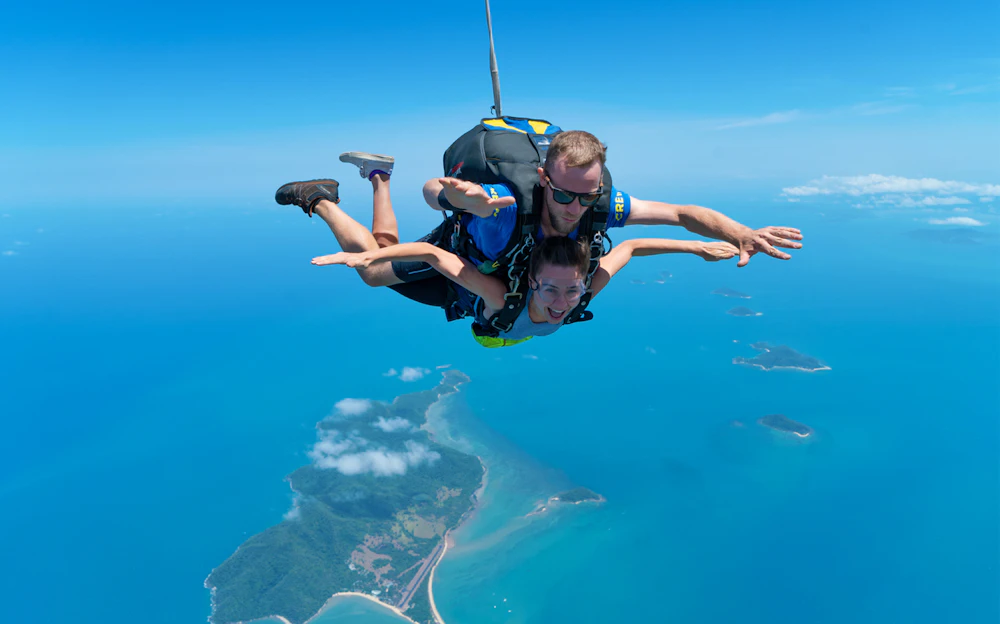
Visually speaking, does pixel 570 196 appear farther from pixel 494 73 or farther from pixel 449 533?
pixel 449 533

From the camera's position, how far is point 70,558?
62188mm

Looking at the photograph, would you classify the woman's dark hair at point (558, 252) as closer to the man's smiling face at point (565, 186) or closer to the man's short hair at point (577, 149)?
the man's smiling face at point (565, 186)

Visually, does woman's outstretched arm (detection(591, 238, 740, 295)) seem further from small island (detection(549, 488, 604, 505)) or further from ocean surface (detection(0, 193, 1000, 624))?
small island (detection(549, 488, 604, 505))

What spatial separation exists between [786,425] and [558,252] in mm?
83829

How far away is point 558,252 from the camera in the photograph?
3.60 m

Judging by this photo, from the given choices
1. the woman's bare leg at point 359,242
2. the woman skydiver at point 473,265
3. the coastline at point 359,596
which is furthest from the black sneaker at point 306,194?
the coastline at point 359,596

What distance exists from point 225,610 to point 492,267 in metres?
65.3

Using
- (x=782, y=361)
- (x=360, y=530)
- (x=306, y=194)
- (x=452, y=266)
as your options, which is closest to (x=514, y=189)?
(x=452, y=266)

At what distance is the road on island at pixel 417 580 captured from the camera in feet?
159

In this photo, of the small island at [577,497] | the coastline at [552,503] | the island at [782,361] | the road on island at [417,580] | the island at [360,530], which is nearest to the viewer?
the road on island at [417,580]

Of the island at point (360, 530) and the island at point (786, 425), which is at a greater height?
the island at point (786, 425)

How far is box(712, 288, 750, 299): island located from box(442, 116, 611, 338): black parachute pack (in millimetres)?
146319

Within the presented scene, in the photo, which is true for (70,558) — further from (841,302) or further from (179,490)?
(841,302)

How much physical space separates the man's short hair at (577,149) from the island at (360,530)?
5247 cm
